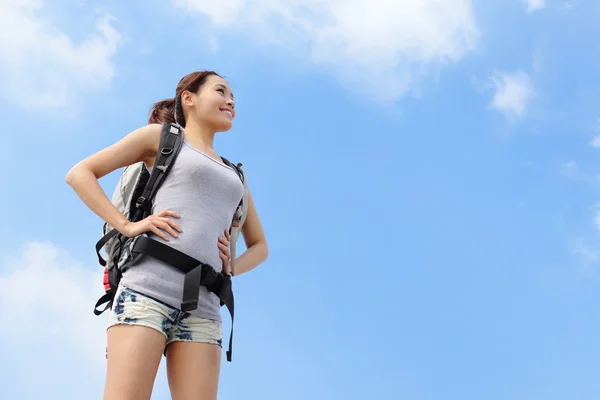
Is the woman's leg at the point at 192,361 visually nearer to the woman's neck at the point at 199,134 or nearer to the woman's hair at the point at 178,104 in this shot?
the woman's neck at the point at 199,134

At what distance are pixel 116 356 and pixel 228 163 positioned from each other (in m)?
1.70

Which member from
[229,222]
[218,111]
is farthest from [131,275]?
[218,111]

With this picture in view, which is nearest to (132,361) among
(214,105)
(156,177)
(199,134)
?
(156,177)

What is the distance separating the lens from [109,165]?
459 centimetres

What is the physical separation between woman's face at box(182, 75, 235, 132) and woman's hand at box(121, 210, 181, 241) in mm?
927

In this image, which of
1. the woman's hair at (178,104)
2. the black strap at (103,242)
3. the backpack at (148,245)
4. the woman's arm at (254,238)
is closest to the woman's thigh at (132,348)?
the backpack at (148,245)

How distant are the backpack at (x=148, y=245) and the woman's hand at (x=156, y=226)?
2.1 inches

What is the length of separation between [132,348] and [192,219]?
0.92 metres

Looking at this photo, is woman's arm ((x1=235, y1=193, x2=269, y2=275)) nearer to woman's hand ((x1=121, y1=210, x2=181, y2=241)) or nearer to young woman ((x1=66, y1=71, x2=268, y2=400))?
young woman ((x1=66, y1=71, x2=268, y2=400))

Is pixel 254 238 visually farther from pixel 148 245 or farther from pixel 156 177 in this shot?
pixel 148 245

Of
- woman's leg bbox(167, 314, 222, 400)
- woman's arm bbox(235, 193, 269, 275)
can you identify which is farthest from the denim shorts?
woman's arm bbox(235, 193, 269, 275)

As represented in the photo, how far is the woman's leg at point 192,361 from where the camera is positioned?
427 centimetres

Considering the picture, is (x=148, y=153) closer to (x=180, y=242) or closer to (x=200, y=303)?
(x=180, y=242)

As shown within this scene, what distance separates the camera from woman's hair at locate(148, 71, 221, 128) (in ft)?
16.9
